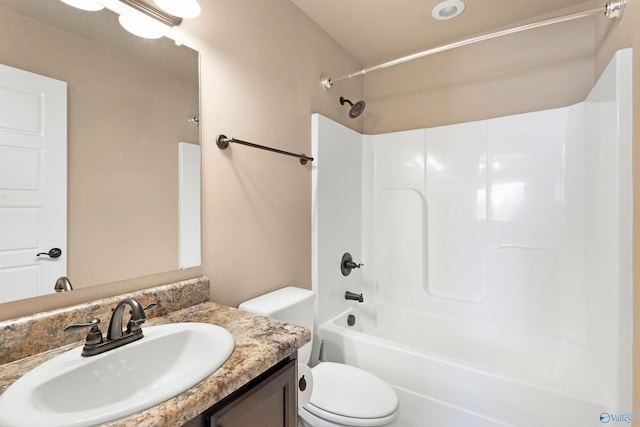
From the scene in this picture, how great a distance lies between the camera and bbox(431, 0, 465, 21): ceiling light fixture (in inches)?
71.8

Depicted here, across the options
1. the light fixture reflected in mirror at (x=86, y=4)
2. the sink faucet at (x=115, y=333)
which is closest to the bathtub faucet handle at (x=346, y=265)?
the sink faucet at (x=115, y=333)

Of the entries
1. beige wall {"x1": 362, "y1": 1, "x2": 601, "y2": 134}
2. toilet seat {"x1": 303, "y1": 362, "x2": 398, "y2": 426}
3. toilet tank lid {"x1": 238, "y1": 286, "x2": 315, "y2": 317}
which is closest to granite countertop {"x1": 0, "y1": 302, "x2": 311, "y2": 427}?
toilet tank lid {"x1": 238, "y1": 286, "x2": 315, "y2": 317}

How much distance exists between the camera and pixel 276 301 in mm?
1485

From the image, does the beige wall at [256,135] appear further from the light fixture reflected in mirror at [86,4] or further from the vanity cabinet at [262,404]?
the vanity cabinet at [262,404]

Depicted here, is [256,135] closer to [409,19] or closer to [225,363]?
[225,363]

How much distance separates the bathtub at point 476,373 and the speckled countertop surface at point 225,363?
3.00 ft

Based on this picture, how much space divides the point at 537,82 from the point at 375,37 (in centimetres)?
118

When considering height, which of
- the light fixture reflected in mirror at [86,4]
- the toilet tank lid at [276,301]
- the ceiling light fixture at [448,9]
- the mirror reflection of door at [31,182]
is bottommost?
the toilet tank lid at [276,301]

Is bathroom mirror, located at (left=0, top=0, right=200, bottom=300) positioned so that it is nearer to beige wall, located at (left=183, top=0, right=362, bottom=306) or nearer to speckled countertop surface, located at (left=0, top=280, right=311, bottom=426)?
beige wall, located at (left=183, top=0, right=362, bottom=306)

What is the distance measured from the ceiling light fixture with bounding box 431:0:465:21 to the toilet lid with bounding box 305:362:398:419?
2.26 metres

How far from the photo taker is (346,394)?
140 cm

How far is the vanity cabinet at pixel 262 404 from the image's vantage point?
690 millimetres

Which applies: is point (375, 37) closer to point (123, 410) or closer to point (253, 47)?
point (253, 47)

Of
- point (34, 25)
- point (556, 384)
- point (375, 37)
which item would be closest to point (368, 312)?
point (556, 384)
